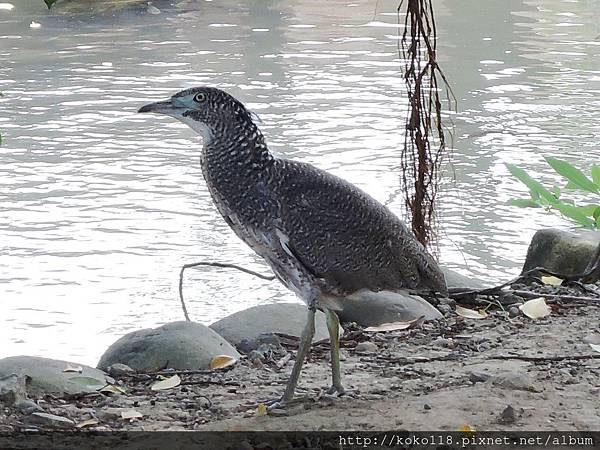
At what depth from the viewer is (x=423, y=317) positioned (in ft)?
14.3

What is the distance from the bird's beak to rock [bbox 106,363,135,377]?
1.03 metres

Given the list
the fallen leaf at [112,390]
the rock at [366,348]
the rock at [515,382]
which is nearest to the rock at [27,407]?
the fallen leaf at [112,390]

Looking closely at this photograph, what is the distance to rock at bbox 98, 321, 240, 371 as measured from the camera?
389 cm

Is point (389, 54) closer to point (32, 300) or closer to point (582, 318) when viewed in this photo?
point (32, 300)

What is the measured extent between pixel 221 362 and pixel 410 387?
2.59ft

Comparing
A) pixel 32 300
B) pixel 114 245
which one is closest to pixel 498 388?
pixel 32 300

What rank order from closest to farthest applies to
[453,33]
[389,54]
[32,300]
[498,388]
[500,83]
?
[498,388]
[32,300]
[500,83]
[389,54]
[453,33]

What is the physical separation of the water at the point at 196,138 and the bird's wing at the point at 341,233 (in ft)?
6.21

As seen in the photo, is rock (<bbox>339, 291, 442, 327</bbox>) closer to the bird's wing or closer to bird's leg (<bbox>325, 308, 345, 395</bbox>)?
the bird's wing

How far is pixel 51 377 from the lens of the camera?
11.9 ft

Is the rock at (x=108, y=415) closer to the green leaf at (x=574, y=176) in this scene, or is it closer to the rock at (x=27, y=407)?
the rock at (x=27, y=407)

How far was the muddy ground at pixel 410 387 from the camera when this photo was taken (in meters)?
2.99

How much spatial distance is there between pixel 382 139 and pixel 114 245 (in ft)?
8.62

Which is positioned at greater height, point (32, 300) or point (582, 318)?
point (582, 318)
